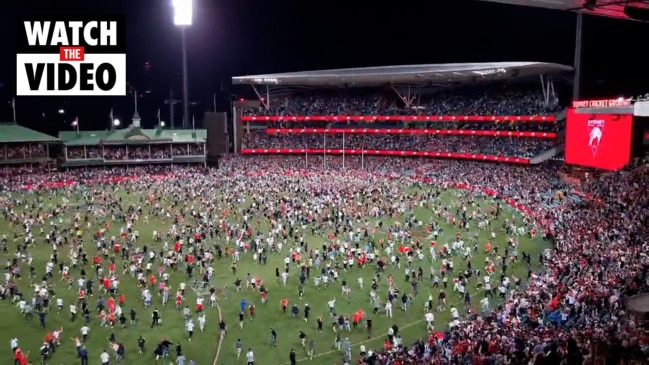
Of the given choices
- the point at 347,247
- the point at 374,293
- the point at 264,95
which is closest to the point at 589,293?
the point at 374,293

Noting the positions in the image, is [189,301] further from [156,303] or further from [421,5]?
[421,5]

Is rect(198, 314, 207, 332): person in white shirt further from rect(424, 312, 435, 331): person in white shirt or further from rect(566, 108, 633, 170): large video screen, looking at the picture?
rect(566, 108, 633, 170): large video screen

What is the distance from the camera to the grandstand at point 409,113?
65688mm

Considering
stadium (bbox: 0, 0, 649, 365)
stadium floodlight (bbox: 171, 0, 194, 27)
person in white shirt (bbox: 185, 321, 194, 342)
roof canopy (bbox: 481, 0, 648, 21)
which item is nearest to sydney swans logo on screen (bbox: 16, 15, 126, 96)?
stadium (bbox: 0, 0, 649, 365)

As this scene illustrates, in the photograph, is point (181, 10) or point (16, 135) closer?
point (16, 135)

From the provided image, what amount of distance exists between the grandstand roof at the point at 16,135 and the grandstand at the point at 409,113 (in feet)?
87.3

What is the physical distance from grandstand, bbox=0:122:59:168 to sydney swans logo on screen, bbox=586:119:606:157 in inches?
2371

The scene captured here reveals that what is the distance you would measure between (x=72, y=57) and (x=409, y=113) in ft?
186

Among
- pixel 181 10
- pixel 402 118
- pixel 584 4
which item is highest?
pixel 181 10

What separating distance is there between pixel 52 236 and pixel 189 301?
1535 cm

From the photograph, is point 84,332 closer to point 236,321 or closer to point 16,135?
point 236,321

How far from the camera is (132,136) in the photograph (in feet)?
247

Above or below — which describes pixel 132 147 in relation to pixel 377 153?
above

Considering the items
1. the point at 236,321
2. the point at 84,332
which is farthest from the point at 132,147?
the point at 84,332
